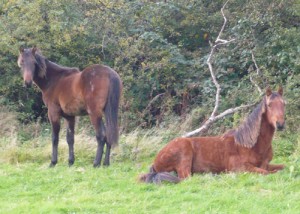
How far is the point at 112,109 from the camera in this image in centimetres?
1091

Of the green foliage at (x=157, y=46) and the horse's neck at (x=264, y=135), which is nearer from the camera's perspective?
the horse's neck at (x=264, y=135)

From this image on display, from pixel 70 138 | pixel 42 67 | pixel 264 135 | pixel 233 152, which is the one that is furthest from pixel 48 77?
pixel 264 135

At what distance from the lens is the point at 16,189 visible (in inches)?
351

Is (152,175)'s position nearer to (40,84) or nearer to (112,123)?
(112,123)

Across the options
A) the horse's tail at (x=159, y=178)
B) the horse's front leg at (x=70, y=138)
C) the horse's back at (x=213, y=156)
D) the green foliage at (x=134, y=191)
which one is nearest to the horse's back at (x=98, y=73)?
the horse's front leg at (x=70, y=138)

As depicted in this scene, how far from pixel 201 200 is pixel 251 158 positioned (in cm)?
180

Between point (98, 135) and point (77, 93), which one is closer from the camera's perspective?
point (98, 135)

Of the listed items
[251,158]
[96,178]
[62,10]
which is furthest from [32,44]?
[251,158]

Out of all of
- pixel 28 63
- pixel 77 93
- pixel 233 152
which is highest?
pixel 28 63

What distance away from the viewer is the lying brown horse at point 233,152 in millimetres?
8930

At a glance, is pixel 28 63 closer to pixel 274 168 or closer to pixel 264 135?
pixel 264 135

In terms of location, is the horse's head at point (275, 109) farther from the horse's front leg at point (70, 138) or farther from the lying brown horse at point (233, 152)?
the horse's front leg at point (70, 138)

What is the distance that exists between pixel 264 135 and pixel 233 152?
1.74 ft

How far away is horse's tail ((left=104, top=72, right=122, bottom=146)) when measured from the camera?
10.9 meters
